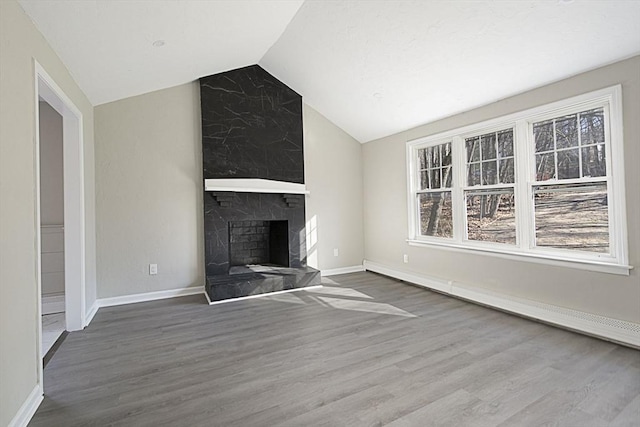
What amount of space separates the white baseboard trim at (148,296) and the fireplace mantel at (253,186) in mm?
1444

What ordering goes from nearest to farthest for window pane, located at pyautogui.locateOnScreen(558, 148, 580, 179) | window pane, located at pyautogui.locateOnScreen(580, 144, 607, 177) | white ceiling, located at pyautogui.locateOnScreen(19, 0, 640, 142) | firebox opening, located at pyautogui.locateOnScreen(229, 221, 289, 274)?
1. white ceiling, located at pyautogui.locateOnScreen(19, 0, 640, 142)
2. window pane, located at pyautogui.locateOnScreen(580, 144, 607, 177)
3. window pane, located at pyautogui.locateOnScreen(558, 148, 580, 179)
4. firebox opening, located at pyautogui.locateOnScreen(229, 221, 289, 274)

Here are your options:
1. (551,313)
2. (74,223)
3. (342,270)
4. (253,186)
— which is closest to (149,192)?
(74,223)

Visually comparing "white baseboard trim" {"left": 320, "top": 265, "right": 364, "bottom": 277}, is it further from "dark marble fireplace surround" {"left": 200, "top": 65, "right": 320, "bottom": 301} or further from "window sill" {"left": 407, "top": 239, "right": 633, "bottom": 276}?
"window sill" {"left": 407, "top": 239, "right": 633, "bottom": 276}

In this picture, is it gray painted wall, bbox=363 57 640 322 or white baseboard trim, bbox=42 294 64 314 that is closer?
gray painted wall, bbox=363 57 640 322

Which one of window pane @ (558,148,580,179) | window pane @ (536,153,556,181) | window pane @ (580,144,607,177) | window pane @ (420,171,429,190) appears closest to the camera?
window pane @ (580,144,607,177)

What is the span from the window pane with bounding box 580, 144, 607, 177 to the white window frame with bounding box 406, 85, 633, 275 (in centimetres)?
6

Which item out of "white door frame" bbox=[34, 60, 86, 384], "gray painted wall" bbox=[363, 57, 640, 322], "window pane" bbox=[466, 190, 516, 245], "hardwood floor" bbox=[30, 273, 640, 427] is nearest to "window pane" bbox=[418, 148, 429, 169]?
"gray painted wall" bbox=[363, 57, 640, 322]

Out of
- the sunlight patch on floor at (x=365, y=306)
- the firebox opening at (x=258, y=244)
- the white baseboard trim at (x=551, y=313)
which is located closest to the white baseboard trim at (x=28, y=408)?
the sunlight patch on floor at (x=365, y=306)

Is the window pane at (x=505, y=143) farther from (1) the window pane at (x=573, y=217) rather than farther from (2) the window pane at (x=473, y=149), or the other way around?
(1) the window pane at (x=573, y=217)

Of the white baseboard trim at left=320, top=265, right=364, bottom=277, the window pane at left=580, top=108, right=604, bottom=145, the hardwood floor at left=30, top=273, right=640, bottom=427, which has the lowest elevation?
the hardwood floor at left=30, top=273, right=640, bottom=427

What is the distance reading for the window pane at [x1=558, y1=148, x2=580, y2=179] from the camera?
311 cm

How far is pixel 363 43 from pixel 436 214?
2.53 m

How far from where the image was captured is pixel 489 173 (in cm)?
393

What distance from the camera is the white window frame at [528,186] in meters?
2.75
